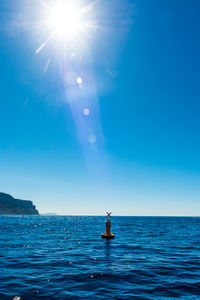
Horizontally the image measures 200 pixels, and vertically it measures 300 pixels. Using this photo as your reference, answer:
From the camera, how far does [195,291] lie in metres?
12.0

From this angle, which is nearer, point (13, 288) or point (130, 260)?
point (13, 288)

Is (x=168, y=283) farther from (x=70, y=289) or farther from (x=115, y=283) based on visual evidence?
(x=70, y=289)

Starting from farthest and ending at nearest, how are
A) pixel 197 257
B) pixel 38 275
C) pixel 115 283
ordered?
pixel 197 257
pixel 38 275
pixel 115 283

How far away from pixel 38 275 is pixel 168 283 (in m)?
8.35

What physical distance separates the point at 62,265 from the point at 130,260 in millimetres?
6063

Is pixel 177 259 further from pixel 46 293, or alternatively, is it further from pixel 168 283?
pixel 46 293

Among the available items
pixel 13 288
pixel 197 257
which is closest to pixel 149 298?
pixel 13 288

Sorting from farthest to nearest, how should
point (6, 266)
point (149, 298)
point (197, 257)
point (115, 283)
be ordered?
point (197, 257) → point (6, 266) → point (115, 283) → point (149, 298)

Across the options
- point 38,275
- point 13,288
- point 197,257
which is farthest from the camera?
point 197,257

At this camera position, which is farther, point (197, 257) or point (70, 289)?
point (197, 257)

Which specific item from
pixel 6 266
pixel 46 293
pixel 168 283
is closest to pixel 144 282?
pixel 168 283

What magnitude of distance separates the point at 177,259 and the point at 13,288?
14.9 meters

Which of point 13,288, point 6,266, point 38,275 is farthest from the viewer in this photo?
point 6,266

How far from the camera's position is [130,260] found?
63.0ft
